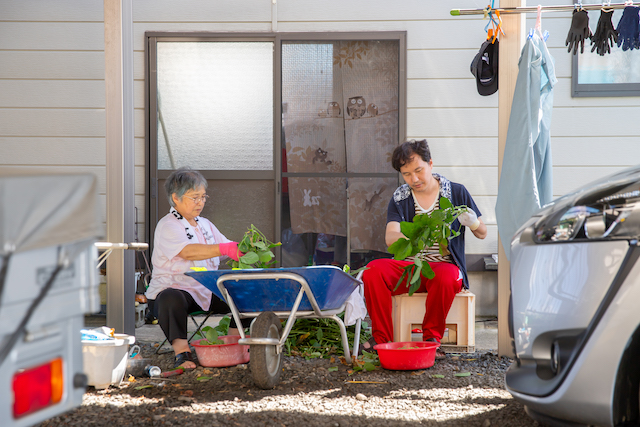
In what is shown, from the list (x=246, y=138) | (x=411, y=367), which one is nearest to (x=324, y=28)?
(x=246, y=138)

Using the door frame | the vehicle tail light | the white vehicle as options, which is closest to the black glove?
the door frame

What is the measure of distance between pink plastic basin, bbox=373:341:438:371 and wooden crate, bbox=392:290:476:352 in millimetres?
336

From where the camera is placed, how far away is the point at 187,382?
2.73 meters

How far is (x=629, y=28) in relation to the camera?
9.78ft

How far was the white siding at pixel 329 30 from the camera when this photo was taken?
4.44m

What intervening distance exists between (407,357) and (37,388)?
6.84ft

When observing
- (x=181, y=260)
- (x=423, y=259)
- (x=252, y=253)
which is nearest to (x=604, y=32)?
(x=423, y=259)

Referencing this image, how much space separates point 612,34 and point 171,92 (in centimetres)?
329

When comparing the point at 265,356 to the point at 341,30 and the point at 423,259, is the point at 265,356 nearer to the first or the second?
the point at 423,259

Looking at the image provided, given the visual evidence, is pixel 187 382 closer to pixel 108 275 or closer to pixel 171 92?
pixel 108 275

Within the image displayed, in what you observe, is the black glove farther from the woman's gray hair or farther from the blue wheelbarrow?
the woman's gray hair

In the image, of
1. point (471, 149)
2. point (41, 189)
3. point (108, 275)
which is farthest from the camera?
point (471, 149)

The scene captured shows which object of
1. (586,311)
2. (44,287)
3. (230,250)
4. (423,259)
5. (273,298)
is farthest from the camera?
(423,259)

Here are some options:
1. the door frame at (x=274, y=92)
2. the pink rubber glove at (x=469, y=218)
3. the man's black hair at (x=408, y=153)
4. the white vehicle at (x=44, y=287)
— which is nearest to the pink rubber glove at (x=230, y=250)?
the man's black hair at (x=408, y=153)
